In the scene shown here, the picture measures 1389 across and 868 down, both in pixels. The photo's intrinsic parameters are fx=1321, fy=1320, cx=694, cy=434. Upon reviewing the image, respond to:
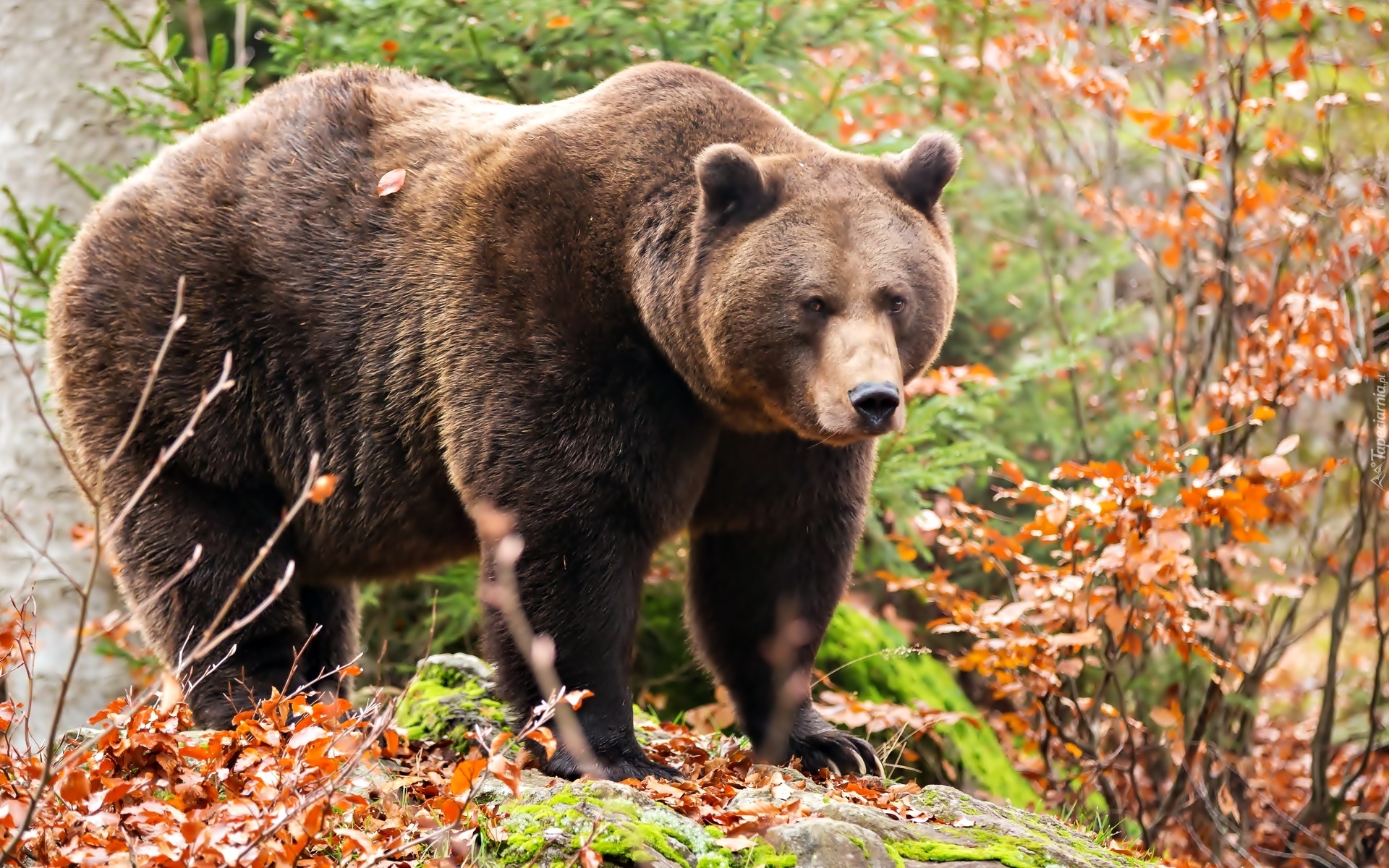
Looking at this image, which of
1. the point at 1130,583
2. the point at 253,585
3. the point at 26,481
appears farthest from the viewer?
the point at 26,481

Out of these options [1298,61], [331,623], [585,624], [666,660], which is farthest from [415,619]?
[1298,61]

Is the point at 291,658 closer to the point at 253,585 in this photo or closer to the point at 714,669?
the point at 253,585

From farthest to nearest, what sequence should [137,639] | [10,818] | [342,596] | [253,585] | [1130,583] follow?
1. [137,639]
2. [342,596]
3. [1130,583]
4. [253,585]
5. [10,818]

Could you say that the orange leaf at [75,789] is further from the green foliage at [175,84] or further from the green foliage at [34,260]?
the green foliage at [175,84]

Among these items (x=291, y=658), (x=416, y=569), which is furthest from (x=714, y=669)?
(x=291, y=658)

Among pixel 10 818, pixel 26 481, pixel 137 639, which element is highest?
pixel 10 818

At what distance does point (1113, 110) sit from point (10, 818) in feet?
25.6

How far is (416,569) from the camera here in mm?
5941

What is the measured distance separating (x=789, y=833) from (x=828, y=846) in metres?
0.12

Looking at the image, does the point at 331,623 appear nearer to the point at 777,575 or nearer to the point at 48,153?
the point at 777,575

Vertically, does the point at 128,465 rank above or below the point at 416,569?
above

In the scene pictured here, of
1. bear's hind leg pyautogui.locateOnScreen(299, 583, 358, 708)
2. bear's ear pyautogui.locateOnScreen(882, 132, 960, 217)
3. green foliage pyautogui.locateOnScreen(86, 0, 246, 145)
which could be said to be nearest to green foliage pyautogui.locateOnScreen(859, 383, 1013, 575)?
bear's ear pyautogui.locateOnScreen(882, 132, 960, 217)

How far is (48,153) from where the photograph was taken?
8.57 m

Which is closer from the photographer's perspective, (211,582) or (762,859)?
(762,859)
